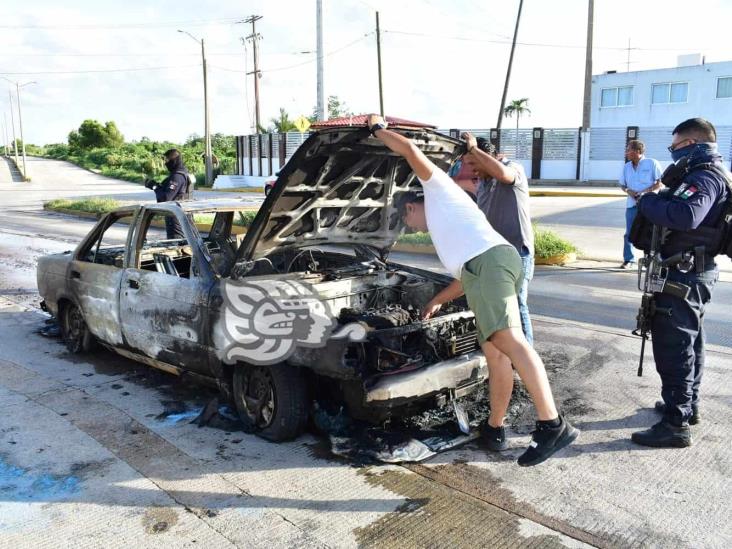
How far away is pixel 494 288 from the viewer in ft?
11.6

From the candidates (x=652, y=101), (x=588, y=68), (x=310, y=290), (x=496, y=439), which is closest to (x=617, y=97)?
(x=652, y=101)

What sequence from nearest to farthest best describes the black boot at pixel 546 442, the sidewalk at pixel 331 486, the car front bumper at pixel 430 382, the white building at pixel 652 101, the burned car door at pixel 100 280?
1. the sidewalk at pixel 331 486
2. the black boot at pixel 546 442
3. the car front bumper at pixel 430 382
4. the burned car door at pixel 100 280
5. the white building at pixel 652 101

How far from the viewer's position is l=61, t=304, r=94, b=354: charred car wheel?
19.1ft

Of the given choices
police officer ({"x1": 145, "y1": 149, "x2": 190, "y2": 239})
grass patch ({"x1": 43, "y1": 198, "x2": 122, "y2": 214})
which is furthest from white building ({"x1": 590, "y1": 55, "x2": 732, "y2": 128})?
police officer ({"x1": 145, "y1": 149, "x2": 190, "y2": 239})

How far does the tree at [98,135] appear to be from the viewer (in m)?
74.1

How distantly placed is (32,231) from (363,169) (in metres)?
15.4

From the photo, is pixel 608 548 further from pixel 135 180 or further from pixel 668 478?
pixel 135 180

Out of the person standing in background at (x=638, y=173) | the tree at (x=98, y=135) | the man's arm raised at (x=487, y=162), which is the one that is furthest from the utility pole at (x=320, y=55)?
the tree at (x=98, y=135)

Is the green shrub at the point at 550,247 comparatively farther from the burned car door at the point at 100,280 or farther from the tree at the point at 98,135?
the tree at the point at 98,135

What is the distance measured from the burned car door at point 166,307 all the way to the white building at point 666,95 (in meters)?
40.2

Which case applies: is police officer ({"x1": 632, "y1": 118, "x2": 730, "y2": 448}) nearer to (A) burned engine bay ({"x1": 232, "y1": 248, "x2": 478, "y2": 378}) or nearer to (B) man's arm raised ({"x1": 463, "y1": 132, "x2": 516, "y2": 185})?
(B) man's arm raised ({"x1": 463, "y1": 132, "x2": 516, "y2": 185})

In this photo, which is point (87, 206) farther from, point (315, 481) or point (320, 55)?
point (315, 481)

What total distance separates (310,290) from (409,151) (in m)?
1.33

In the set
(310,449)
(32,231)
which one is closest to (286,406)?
(310,449)
